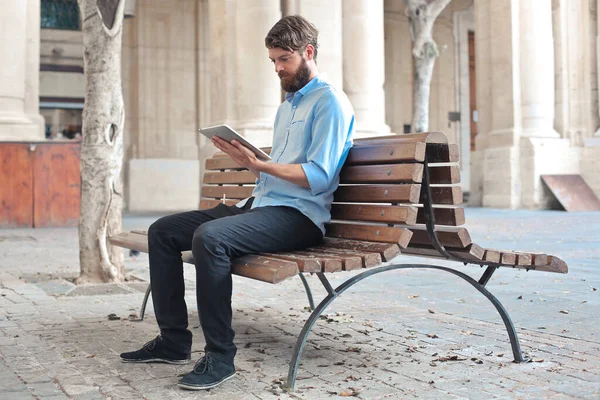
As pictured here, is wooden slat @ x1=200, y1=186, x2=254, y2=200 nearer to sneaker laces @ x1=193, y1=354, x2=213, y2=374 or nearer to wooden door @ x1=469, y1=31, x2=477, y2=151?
sneaker laces @ x1=193, y1=354, x2=213, y2=374

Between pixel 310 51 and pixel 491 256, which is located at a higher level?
pixel 310 51

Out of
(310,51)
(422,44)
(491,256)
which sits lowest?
(491,256)

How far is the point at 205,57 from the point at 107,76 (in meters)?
17.8

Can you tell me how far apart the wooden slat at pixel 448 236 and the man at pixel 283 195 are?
1.65 ft

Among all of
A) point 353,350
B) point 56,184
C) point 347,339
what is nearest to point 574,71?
point 56,184

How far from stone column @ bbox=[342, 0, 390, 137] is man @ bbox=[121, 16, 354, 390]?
1056 cm

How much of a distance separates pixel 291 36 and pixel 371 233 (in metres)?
1.00

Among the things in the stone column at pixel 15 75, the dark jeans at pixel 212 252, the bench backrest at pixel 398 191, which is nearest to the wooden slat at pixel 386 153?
the bench backrest at pixel 398 191

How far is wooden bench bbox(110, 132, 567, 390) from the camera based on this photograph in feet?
10.9

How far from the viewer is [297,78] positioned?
3.80 m

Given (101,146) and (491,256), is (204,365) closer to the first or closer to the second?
(491,256)

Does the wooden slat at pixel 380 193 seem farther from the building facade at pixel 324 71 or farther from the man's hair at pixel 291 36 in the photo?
the building facade at pixel 324 71

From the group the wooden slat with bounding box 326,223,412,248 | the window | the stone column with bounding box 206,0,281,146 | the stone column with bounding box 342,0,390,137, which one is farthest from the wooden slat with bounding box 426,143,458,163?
the window

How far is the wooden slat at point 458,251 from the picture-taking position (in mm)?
3621
